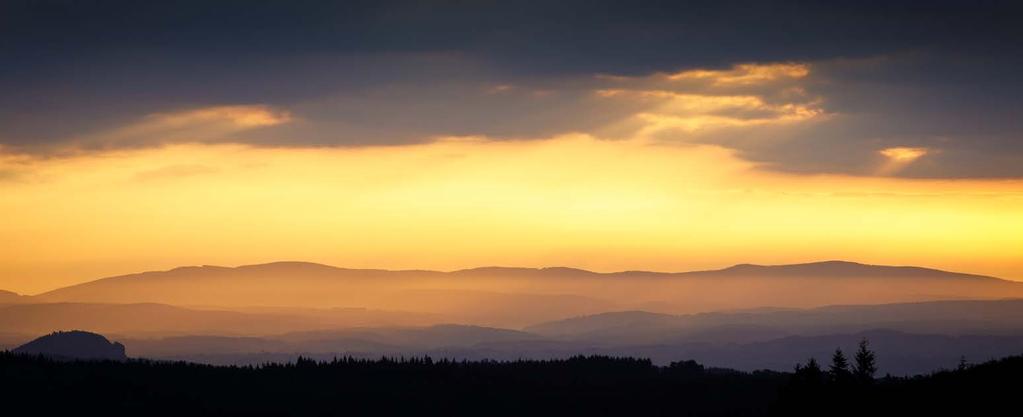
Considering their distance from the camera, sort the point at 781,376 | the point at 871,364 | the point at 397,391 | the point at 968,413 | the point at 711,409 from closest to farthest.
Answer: the point at 968,413 < the point at 871,364 < the point at 711,409 < the point at 781,376 < the point at 397,391

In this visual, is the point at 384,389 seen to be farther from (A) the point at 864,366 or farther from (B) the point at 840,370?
(B) the point at 840,370

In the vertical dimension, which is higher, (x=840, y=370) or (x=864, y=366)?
(x=864, y=366)

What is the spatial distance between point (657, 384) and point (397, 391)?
21.7 m

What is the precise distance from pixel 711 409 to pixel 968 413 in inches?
1308

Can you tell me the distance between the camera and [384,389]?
132m

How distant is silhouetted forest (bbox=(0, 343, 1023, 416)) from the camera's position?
392 ft

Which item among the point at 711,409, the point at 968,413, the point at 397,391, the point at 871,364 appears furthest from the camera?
the point at 397,391

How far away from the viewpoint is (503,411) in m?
123

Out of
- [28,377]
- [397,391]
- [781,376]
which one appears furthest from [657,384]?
[28,377]

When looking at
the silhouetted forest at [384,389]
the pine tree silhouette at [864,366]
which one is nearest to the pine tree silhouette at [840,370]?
the pine tree silhouette at [864,366]

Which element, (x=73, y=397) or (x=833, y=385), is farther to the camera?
(x=73, y=397)

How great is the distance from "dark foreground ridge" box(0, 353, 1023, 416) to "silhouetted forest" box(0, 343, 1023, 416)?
10 cm

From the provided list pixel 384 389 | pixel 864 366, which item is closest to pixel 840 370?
pixel 864 366

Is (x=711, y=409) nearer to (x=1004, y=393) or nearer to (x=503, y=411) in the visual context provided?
(x=503, y=411)
